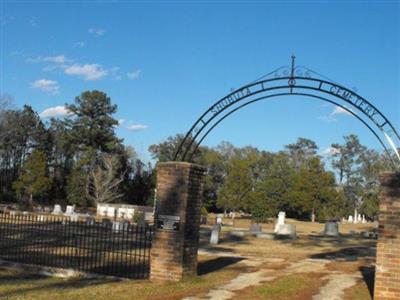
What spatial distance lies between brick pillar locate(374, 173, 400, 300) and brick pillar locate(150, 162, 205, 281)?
3.72m

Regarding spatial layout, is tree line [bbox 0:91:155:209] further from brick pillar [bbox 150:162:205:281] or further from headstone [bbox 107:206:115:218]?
brick pillar [bbox 150:162:205:281]

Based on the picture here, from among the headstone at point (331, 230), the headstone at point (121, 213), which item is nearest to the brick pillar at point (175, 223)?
the headstone at point (331, 230)

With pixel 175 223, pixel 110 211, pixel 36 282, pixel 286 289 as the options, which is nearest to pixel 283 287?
pixel 286 289

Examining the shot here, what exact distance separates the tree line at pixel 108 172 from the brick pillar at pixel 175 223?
157 ft

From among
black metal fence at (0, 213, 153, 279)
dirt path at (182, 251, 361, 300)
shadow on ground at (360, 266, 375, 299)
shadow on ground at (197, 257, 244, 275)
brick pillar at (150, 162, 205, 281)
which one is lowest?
black metal fence at (0, 213, 153, 279)

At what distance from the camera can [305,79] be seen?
38.3 ft

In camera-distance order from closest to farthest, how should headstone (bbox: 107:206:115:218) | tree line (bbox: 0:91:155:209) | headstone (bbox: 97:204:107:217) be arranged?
headstone (bbox: 107:206:115:218), headstone (bbox: 97:204:107:217), tree line (bbox: 0:91:155:209)

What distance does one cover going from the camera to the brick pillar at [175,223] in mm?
10891

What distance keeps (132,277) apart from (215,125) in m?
3.88

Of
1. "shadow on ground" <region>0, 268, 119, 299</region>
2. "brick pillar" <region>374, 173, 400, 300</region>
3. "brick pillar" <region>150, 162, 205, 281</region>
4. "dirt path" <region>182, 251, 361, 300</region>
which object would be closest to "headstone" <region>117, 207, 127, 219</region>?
"dirt path" <region>182, 251, 361, 300</region>

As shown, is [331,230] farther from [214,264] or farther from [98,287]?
[98,287]

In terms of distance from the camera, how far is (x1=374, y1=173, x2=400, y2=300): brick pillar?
29.9 feet

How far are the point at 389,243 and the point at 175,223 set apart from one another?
4082 mm

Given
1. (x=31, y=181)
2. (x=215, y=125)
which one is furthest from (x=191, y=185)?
(x=31, y=181)
